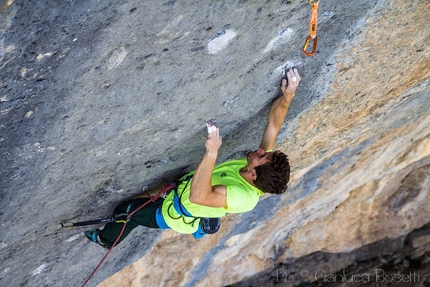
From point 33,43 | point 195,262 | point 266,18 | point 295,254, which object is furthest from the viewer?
point 295,254

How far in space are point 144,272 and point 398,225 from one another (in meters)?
3.74

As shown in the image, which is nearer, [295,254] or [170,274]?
→ [170,274]

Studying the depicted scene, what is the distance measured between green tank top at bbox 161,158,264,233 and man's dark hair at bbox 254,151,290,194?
14 cm

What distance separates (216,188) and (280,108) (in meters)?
0.65

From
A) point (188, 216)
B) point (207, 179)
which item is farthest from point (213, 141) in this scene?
point (188, 216)

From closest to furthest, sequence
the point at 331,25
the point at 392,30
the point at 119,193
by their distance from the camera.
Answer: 1. the point at 331,25
2. the point at 392,30
3. the point at 119,193

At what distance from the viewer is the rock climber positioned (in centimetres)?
299

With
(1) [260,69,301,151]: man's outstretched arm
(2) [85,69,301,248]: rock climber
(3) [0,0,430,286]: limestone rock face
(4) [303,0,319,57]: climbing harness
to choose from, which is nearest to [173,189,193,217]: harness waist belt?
(2) [85,69,301,248]: rock climber

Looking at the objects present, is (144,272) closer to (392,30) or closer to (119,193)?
(119,193)

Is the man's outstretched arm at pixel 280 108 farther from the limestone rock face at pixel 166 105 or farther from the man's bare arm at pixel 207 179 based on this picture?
the man's bare arm at pixel 207 179

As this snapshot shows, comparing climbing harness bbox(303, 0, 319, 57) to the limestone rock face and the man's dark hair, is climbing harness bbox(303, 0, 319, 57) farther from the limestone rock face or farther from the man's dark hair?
the man's dark hair

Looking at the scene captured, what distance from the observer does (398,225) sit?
23.4 feet

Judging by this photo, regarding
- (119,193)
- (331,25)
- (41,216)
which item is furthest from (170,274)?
(331,25)

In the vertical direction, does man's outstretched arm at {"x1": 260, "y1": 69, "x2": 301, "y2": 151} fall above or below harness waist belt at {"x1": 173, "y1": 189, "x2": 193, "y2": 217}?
above
